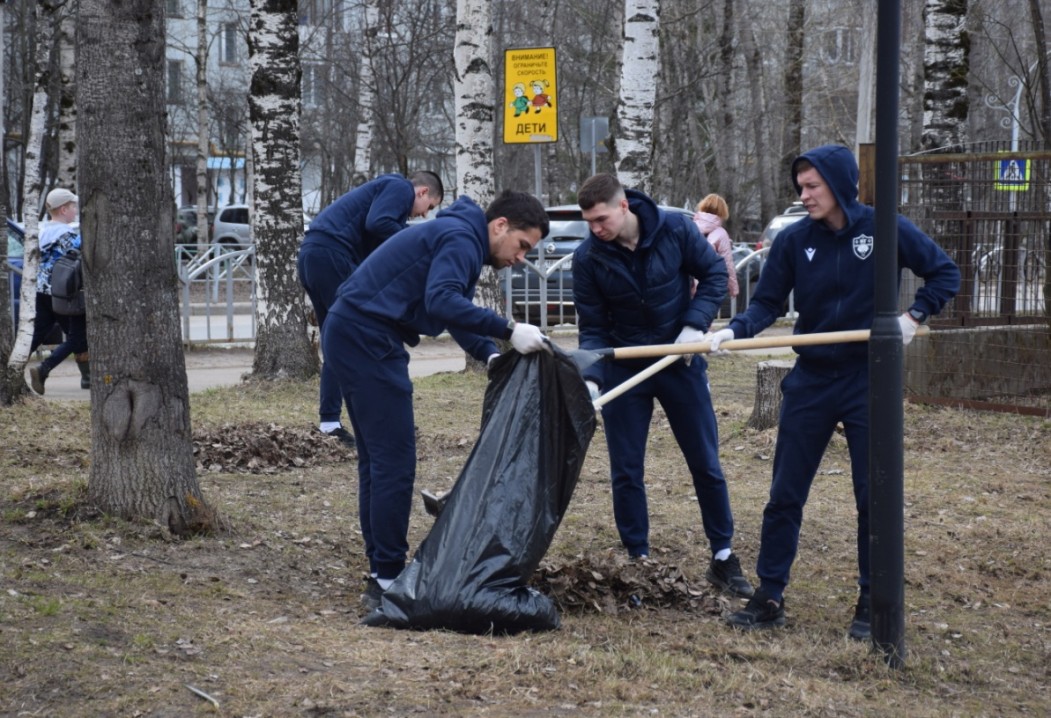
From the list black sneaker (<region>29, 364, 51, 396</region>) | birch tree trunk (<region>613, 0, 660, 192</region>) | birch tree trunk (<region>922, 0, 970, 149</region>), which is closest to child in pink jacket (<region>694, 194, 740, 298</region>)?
birch tree trunk (<region>613, 0, 660, 192</region>)

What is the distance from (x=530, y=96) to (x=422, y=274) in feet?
23.9

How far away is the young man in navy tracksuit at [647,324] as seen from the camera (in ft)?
17.7

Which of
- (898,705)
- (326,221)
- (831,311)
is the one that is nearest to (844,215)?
(831,311)

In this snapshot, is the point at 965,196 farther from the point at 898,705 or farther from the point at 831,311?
the point at 898,705

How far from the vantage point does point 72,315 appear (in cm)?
1022

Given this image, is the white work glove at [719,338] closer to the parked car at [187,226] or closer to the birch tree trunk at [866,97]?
the birch tree trunk at [866,97]

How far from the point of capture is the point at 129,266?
539 cm

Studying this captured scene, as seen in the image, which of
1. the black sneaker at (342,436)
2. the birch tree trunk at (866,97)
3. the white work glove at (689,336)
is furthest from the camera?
the birch tree trunk at (866,97)

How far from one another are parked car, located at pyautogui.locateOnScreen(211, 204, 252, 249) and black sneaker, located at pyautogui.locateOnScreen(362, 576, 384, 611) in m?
27.6

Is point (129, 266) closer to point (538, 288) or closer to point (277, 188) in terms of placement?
point (277, 188)

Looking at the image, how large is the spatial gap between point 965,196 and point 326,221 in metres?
5.11

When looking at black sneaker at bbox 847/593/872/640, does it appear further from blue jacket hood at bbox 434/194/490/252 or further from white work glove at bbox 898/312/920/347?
blue jacket hood at bbox 434/194/490/252

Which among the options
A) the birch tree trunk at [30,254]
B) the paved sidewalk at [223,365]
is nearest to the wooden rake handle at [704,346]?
the birch tree trunk at [30,254]

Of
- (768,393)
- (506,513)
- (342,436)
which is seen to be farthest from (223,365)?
(506,513)
